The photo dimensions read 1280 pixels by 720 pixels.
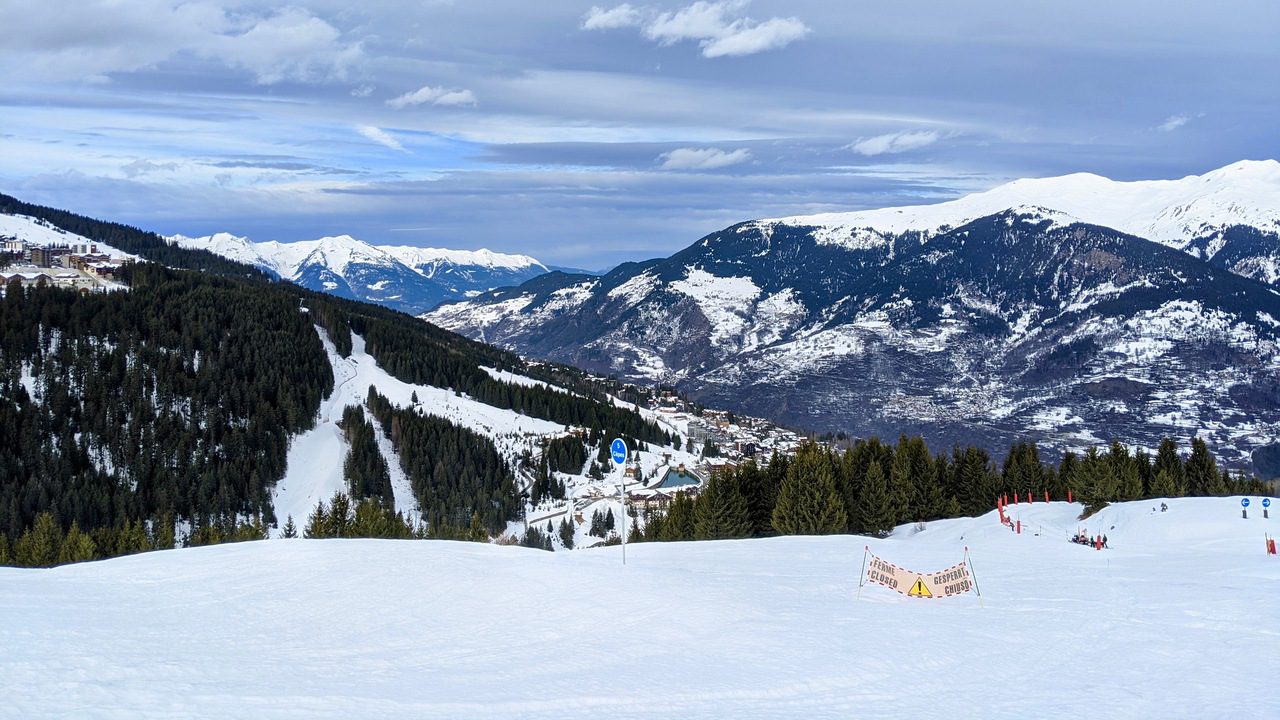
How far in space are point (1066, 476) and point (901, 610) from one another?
62.0 m

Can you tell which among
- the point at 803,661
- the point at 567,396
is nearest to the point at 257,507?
the point at 567,396

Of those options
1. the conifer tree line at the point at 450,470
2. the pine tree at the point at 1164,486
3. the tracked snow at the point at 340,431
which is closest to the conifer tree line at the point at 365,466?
the tracked snow at the point at 340,431

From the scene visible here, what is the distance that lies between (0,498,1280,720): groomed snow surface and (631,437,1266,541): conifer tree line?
28633 millimetres

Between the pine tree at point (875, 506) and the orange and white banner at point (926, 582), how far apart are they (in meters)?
36.0

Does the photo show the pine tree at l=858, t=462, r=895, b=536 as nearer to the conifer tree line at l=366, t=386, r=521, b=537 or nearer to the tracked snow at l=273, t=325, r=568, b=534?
the conifer tree line at l=366, t=386, r=521, b=537

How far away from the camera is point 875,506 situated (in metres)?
61.3

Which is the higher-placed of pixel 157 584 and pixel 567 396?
pixel 567 396

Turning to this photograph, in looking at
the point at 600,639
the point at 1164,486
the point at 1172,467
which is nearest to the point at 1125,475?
the point at 1164,486

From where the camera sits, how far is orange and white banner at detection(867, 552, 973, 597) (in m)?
24.8

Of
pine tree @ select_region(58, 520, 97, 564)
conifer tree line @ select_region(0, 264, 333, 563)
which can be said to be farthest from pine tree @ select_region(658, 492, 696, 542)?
conifer tree line @ select_region(0, 264, 333, 563)

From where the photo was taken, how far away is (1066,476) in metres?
76.2

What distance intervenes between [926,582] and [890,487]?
4179 centimetres

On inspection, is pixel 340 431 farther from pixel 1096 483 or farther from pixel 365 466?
pixel 1096 483

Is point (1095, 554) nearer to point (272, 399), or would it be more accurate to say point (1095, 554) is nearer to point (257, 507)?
point (257, 507)
